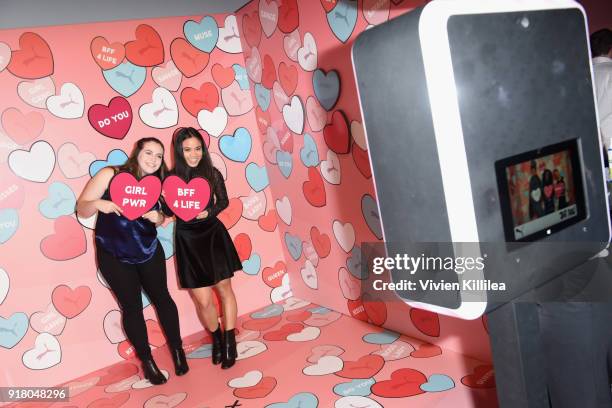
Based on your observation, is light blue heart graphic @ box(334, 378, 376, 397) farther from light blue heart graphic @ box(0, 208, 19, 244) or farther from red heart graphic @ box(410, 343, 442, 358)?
light blue heart graphic @ box(0, 208, 19, 244)

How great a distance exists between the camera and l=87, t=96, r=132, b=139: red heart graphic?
2.79m

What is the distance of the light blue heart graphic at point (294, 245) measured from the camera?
10.7 ft

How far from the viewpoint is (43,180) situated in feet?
8.84

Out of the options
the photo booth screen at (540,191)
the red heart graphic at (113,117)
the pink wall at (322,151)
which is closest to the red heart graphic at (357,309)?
the pink wall at (322,151)

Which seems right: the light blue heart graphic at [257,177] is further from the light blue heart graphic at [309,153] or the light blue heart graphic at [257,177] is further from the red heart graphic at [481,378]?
→ the red heart graphic at [481,378]

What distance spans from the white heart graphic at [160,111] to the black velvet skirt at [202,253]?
2.29 feet

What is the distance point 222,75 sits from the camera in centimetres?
319

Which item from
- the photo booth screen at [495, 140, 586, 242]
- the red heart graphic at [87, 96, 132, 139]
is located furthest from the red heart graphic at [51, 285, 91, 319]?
the photo booth screen at [495, 140, 586, 242]

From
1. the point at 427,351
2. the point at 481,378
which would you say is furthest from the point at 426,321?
the point at 481,378

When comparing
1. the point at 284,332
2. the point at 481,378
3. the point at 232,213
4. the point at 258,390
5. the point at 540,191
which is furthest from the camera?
the point at 232,213

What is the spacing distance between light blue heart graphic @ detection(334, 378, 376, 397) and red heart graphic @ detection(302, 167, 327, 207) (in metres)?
1.03

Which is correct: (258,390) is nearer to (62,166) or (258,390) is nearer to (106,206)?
(106,206)

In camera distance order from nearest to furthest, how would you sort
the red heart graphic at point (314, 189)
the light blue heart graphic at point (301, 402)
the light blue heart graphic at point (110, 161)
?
the light blue heart graphic at point (301, 402) → the light blue heart graphic at point (110, 161) → the red heart graphic at point (314, 189)

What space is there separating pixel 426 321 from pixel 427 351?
0.14 m
